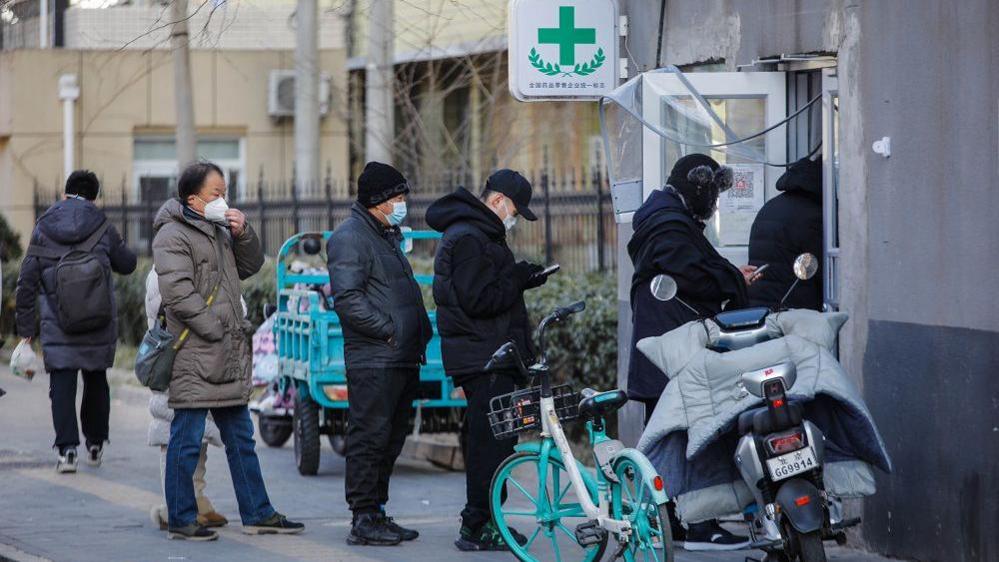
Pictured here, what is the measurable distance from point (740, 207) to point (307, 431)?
10.9ft

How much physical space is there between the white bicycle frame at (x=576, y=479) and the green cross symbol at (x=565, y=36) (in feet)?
9.76

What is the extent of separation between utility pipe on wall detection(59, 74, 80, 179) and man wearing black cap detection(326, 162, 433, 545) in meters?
A: 18.4

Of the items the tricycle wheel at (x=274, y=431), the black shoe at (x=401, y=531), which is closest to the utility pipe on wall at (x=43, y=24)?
the tricycle wheel at (x=274, y=431)

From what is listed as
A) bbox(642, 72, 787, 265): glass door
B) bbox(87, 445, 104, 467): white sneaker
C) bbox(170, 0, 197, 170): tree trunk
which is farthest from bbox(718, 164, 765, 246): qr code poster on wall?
bbox(170, 0, 197, 170): tree trunk

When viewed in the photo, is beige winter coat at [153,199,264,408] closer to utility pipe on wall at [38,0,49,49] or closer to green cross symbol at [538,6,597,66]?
green cross symbol at [538,6,597,66]

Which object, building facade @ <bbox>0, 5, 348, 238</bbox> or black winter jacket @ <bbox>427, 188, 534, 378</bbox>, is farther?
building facade @ <bbox>0, 5, 348, 238</bbox>

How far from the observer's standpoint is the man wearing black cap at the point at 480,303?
826 cm

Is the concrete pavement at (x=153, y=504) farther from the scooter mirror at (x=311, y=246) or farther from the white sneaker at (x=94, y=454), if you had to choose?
the scooter mirror at (x=311, y=246)

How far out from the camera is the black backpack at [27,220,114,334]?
37.6 feet

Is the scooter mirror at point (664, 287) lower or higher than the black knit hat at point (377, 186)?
lower

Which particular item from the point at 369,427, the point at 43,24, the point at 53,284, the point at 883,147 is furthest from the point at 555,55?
the point at 43,24

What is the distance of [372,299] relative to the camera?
860 centimetres

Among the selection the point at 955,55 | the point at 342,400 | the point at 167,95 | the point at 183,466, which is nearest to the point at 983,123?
the point at 955,55

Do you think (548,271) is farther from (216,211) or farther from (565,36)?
(565,36)
